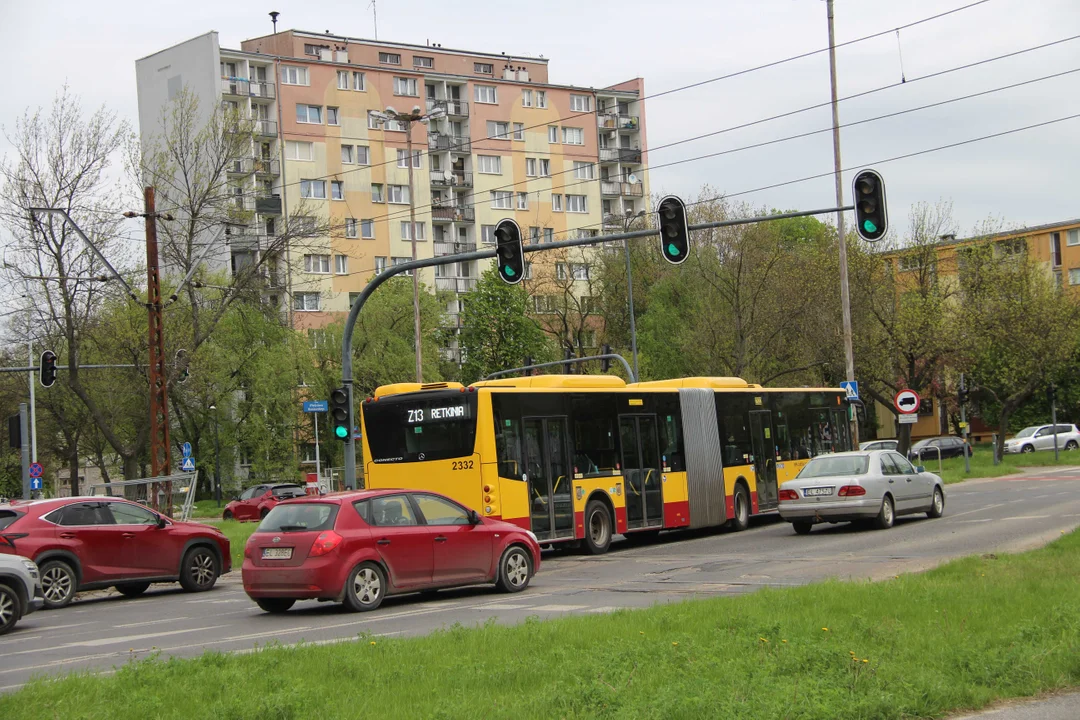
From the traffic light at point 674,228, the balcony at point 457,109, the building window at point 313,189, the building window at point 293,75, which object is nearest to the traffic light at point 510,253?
the traffic light at point 674,228

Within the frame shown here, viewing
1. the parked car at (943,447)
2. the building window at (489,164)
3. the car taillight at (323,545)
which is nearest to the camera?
the car taillight at (323,545)

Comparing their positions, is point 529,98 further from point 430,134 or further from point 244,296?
point 244,296

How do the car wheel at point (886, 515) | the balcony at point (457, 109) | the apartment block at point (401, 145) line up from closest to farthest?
the car wheel at point (886, 515), the apartment block at point (401, 145), the balcony at point (457, 109)

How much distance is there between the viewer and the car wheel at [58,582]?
1864 cm

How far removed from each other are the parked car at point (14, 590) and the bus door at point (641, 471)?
12.1 meters

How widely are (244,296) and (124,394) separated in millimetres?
19831

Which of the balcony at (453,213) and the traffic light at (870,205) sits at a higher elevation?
the balcony at (453,213)

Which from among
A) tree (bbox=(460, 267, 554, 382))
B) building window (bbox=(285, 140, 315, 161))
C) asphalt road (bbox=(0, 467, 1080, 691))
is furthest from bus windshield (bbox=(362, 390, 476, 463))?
building window (bbox=(285, 140, 315, 161))

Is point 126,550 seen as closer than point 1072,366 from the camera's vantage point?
Yes

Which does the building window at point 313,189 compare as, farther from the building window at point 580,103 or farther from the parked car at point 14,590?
the parked car at point 14,590

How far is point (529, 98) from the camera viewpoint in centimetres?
8662

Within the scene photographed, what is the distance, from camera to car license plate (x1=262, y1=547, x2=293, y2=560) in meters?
14.9

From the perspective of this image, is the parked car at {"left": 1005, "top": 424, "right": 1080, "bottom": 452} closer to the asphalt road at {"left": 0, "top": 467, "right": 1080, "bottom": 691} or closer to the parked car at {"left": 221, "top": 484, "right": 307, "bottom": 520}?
the parked car at {"left": 221, "top": 484, "right": 307, "bottom": 520}

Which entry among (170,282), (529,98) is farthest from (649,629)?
(529,98)
